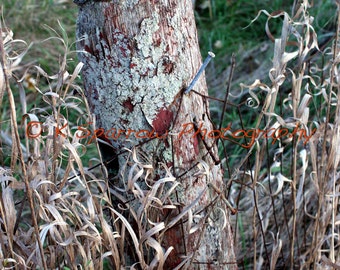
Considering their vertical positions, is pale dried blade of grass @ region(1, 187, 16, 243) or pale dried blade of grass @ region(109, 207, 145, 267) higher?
pale dried blade of grass @ region(1, 187, 16, 243)

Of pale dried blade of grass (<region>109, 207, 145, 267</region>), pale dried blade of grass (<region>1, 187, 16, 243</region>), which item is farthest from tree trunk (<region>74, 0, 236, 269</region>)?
pale dried blade of grass (<region>1, 187, 16, 243</region>)

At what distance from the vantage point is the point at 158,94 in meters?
1.63

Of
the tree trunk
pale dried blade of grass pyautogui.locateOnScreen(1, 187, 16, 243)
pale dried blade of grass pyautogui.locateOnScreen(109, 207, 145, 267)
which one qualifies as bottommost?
pale dried blade of grass pyautogui.locateOnScreen(109, 207, 145, 267)

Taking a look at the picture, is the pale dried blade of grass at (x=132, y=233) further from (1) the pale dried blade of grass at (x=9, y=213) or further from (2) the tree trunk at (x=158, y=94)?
(1) the pale dried blade of grass at (x=9, y=213)

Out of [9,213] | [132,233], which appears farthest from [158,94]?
[9,213]

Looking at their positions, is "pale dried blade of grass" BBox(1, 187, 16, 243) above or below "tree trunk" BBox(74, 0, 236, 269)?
below

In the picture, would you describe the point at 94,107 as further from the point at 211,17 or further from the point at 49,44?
the point at 211,17

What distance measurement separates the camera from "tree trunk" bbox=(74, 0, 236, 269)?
158cm

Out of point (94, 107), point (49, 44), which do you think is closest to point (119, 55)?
point (94, 107)

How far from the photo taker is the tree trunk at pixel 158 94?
1.58m

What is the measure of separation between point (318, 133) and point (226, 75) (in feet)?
6.72

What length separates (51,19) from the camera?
4.24 m

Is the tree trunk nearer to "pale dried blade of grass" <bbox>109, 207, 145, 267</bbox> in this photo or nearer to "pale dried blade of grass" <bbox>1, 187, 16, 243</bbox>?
"pale dried blade of grass" <bbox>109, 207, 145, 267</bbox>

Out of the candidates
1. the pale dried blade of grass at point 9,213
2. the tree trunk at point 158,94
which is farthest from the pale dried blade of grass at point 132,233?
the pale dried blade of grass at point 9,213
